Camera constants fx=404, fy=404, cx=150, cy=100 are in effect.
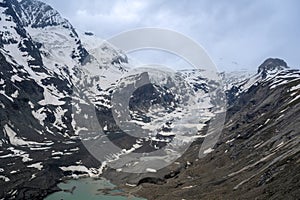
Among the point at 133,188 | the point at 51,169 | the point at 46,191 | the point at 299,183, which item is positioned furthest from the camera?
the point at 51,169

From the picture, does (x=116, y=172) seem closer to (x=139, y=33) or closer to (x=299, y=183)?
(x=139, y=33)

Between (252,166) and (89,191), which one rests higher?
(252,166)

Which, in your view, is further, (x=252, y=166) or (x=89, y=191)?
(x=89, y=191)

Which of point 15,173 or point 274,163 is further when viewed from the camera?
point 15,173

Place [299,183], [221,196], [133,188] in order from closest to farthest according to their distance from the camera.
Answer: [299,183], [221,196], [133,188]

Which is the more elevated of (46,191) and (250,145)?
(250,145)

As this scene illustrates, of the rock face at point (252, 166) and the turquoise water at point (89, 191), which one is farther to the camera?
the turquoise water at point (89, 191)

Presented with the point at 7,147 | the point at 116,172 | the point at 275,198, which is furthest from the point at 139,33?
the point at 7,147

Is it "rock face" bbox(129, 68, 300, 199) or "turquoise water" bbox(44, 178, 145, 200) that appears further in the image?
"turquoise water" bbox(44, 178, 145, 200)
